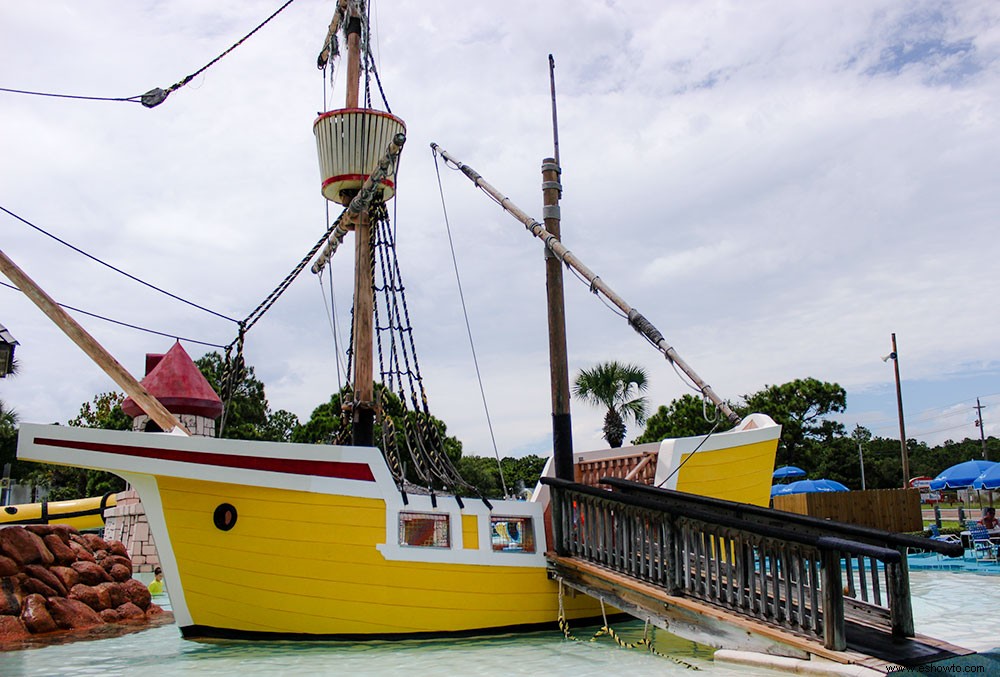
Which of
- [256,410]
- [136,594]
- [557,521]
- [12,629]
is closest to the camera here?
[12,629]

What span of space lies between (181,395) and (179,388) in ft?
0.80

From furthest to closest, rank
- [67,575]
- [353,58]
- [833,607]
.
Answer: [353,58]
[67,575]
[833,607]

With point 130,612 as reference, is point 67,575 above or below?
above

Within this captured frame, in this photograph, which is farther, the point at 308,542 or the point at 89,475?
the point at 89,475

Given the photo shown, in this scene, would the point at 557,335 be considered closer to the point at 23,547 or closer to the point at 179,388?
the point at 23,547

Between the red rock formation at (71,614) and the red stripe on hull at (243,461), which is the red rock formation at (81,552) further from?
the red stripe on hull at (243,461)

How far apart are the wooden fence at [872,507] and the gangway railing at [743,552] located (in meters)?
14.9

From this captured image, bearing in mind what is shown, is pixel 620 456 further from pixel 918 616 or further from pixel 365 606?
pixel 365 606

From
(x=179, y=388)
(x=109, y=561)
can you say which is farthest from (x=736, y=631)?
(x=179, y=388)

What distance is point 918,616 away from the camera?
390 inches

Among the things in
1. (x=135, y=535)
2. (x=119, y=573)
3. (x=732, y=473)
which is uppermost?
(x=732, y=473)

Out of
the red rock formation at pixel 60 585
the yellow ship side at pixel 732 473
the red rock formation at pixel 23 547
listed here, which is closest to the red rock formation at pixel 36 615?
the red rock formation at pixel 60 585

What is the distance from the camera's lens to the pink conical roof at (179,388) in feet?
67.4

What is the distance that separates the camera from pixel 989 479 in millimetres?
17531
